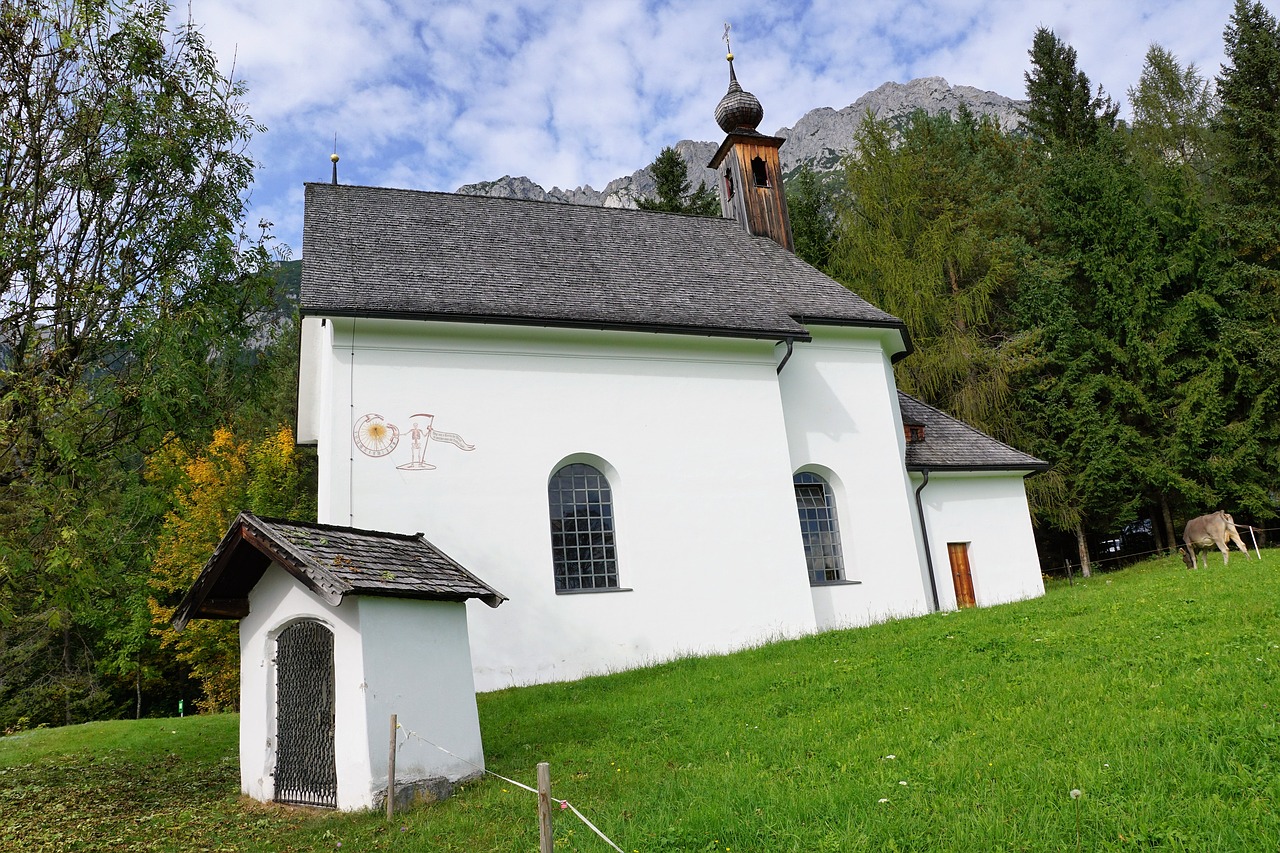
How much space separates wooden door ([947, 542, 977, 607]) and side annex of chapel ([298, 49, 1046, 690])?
4 cm

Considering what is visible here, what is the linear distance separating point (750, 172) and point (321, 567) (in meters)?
16.1

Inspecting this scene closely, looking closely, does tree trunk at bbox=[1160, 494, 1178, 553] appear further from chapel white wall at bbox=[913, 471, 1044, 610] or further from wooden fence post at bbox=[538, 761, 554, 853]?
wooden fence post at bbox=[538, 761, 554, 853]

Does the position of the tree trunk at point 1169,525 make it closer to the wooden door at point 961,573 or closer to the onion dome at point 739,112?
the wooden door at point 961,573

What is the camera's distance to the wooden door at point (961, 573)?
16.3 metres

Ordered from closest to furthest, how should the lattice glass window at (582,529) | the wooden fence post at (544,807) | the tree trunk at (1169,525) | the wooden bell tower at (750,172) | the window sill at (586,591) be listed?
the wooden fence post at (544,807) < the window sill at (586,591) < the lattice glass window at (582,529) < the wooden bell tower at (750,172) < the tree trunk at (1169,525)

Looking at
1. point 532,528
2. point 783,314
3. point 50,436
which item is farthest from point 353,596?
point 783,314

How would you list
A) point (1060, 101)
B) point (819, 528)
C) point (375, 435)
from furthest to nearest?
point (1060, 101) → point (819, 528) → point (375, 435)

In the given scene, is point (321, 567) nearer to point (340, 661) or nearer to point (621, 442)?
point (340, 661)

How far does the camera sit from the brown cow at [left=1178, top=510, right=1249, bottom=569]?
1582 centimetres

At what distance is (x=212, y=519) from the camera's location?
965 inches

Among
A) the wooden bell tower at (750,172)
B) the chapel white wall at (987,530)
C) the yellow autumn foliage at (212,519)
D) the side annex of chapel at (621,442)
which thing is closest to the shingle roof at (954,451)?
the side annex of chapel at (621,442)

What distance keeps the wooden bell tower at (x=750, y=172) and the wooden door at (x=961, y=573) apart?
25.0 feet

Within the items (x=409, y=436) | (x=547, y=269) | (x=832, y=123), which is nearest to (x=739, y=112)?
(x=547, y=269)

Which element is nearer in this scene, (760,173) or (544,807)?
(544,807)
